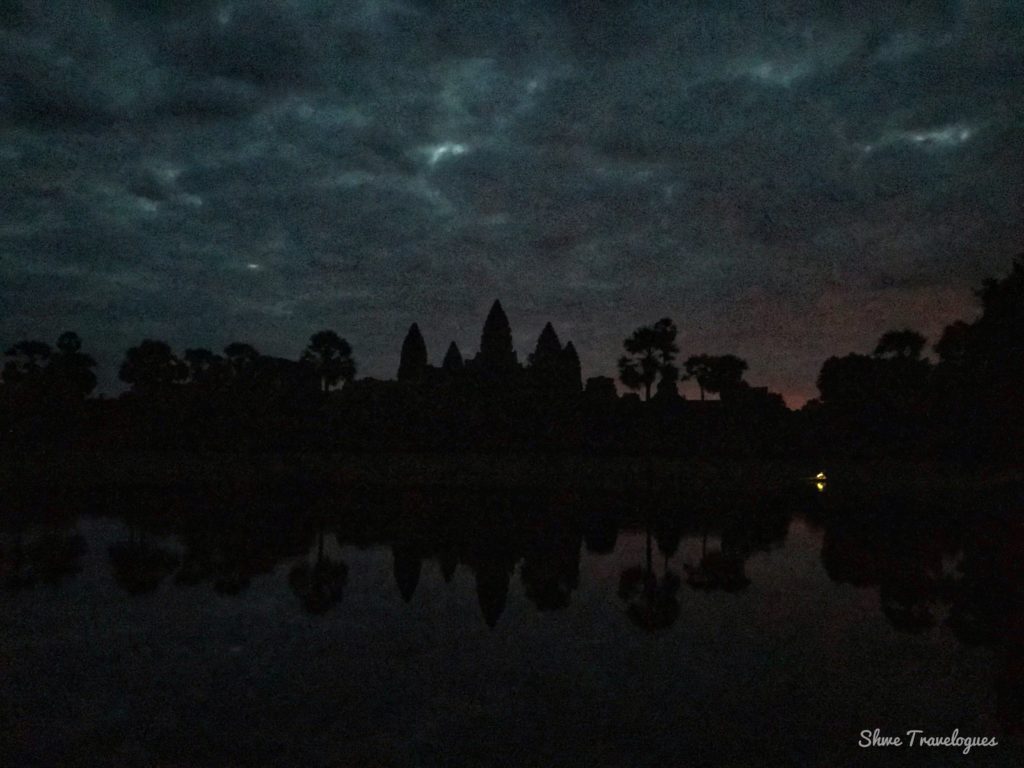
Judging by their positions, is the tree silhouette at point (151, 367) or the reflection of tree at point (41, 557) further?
the tree silhouette at point (151, 367)

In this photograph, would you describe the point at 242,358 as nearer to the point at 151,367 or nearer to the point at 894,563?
the point at 151,367

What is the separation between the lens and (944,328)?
4909 cm

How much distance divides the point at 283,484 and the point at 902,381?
45.2 metres

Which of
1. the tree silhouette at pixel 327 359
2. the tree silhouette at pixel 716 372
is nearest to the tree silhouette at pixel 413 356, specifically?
the tree silhouette at pixel 327 359

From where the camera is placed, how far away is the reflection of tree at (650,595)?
40.7 ft

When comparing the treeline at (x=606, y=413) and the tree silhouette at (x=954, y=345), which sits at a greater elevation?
→ the tree silhouette at (x=954, y=345)

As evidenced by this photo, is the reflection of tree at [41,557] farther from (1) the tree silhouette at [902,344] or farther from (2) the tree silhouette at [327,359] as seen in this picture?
(1) the tree silhouette at [902,344]

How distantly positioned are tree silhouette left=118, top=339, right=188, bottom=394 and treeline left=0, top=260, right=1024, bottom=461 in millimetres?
1498

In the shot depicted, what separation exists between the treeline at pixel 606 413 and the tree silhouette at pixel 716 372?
22.2ft

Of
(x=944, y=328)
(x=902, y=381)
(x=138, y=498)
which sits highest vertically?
(x=944, y=328)

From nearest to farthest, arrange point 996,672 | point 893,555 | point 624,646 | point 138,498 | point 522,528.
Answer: point 996,672
point 624,646
point 893,555
point 522,528
point 138,498

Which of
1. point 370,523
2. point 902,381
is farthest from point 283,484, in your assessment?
point 902,381

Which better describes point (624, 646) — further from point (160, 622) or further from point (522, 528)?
point (522, 528)

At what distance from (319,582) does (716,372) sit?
51628 millimetres
